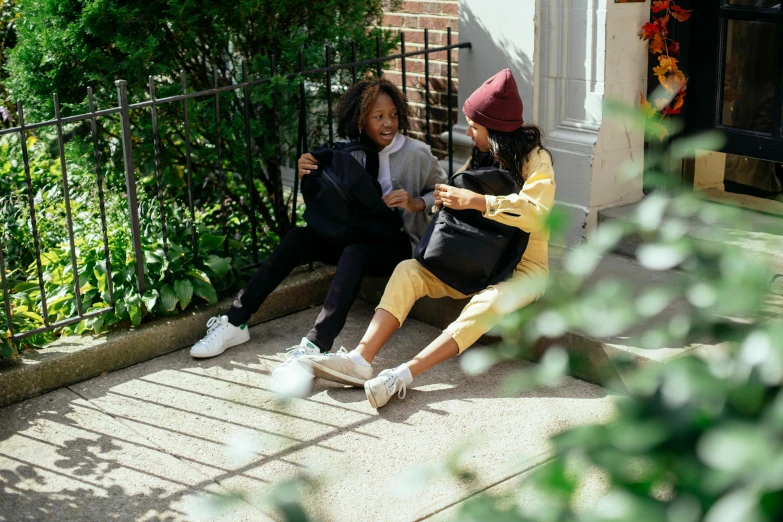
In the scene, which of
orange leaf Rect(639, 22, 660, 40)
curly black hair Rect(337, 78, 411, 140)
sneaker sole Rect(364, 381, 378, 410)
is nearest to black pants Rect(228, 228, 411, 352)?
sneaker sole Rect(364, 381, 378, 410)

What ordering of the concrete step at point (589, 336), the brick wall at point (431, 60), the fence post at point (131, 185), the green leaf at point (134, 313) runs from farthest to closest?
1. the brick wall at point (431, 60)
2. the green leaf at point (134, 313)
3. the fence post at point (131, 185)
4. the concrete step at point (589, 336)

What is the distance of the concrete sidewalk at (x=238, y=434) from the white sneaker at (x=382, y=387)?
7 cm

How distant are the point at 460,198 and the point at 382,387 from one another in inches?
32.8

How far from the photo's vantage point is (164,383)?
4.34 meters

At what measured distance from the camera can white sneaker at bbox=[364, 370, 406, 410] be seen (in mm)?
3875

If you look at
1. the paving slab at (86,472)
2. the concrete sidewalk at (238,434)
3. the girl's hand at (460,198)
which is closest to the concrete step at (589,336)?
the concrete sidewalk at (238,434)

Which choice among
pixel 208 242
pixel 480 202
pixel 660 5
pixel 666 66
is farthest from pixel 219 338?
pixel 660 5

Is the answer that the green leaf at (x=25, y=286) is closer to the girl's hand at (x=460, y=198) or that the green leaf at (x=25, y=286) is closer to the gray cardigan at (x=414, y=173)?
the gray cardigan at (x=414, y=173)

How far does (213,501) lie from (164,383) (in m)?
3.75

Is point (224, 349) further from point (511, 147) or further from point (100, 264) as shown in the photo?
point (511, 147)

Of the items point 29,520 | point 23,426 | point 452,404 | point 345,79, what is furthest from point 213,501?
point 345,79

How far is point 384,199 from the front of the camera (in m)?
4.50

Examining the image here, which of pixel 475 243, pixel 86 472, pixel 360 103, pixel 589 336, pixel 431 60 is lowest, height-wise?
pixel 86 472

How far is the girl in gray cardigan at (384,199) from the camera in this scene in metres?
4.53
